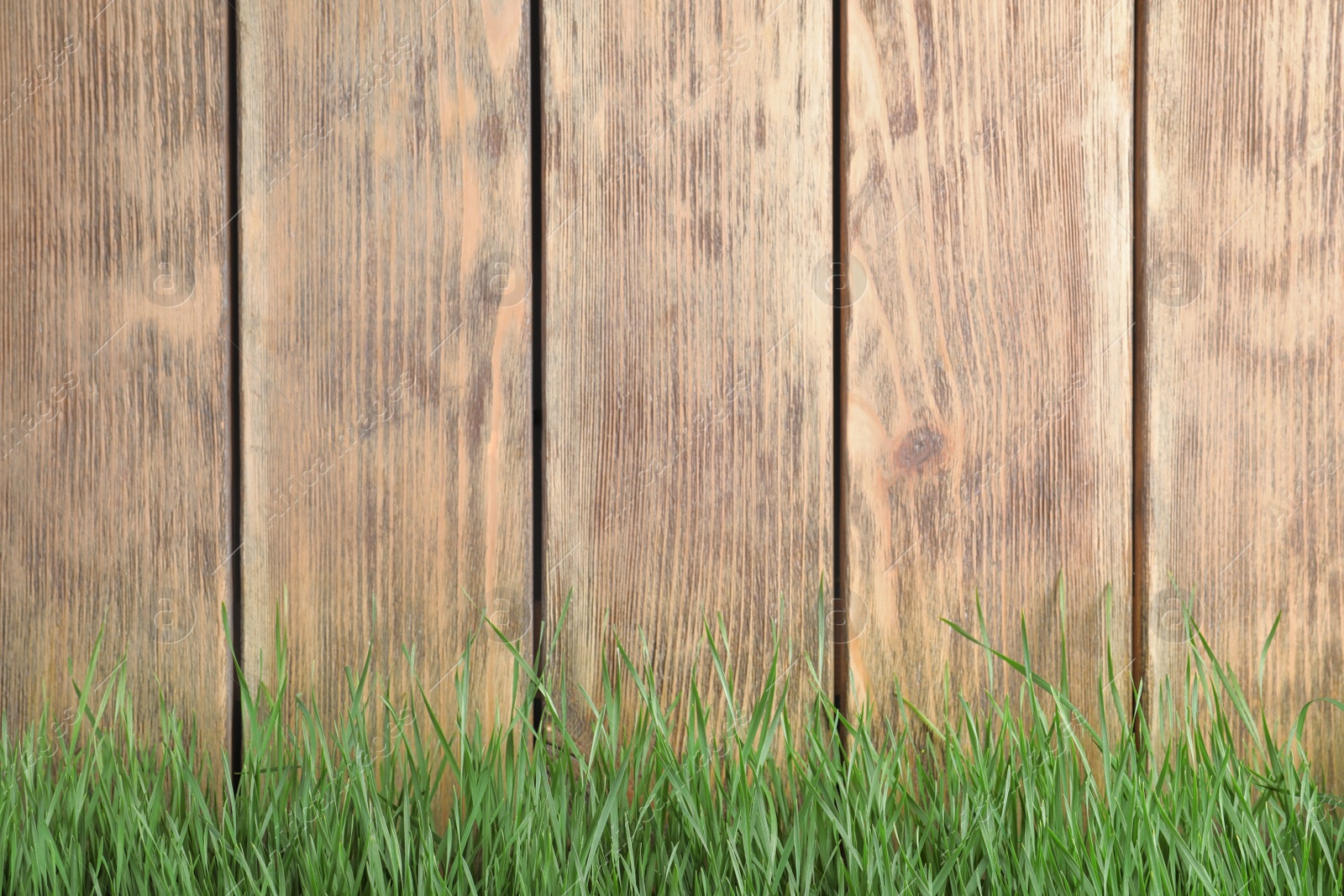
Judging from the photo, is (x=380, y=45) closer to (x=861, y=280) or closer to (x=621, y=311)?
(x=621, y=311)

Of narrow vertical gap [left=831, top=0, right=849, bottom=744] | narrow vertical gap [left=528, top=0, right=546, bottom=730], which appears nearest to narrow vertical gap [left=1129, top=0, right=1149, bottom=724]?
narrow vertical gap [left=831, top=0, right=849, bottom=744]

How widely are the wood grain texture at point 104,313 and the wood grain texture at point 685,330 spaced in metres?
0.35

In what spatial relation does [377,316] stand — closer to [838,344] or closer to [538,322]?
[538,322]

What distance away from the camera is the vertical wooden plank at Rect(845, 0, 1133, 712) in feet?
2.89

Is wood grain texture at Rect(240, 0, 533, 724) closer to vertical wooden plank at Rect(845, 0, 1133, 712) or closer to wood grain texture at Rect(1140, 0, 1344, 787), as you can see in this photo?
vertical wooden plank at Rect(845, 0, 1133, 712)

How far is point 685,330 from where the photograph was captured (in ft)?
2.88

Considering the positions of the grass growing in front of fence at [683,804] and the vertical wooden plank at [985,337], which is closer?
the grass growing in front of fence at [683,804]

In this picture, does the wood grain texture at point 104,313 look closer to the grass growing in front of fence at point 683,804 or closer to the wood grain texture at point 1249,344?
the grass growing in front of fence at point 683,804

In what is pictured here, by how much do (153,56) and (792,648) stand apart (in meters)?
0.88

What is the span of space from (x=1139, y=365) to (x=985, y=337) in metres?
0.16

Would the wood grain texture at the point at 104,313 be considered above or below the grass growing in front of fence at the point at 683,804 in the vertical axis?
above

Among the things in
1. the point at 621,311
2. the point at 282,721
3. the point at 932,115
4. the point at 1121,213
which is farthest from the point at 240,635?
the point at 1121,213

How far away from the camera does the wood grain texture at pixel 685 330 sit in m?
0.87

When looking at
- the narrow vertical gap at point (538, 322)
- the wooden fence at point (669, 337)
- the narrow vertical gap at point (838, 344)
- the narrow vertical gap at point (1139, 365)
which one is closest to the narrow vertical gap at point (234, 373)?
the wooden fence at point (669, 337)
